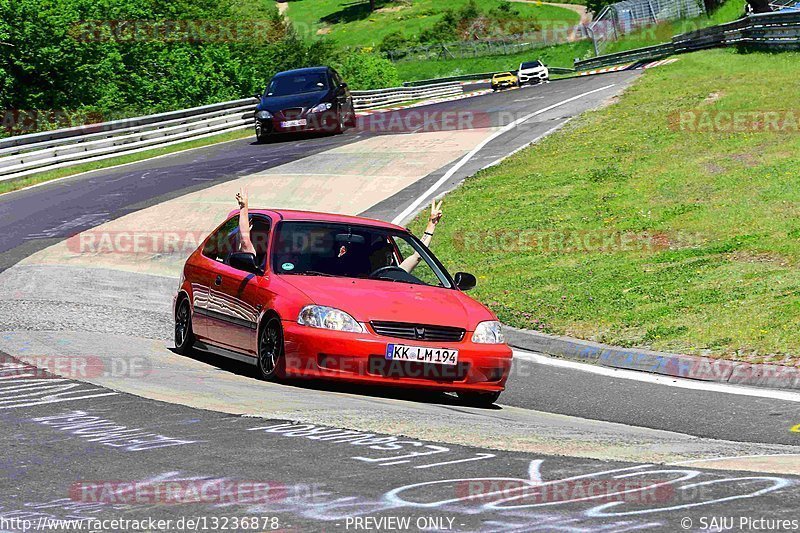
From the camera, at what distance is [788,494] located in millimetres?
5711

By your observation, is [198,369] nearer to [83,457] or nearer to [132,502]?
[83,457]

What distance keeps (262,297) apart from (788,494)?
17.6ft

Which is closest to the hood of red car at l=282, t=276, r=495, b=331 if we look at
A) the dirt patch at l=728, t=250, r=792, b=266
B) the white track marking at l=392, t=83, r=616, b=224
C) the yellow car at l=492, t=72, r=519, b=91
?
the dirt patch at l=728, t=250, r=792, b=266

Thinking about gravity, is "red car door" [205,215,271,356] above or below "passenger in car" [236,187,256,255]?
below

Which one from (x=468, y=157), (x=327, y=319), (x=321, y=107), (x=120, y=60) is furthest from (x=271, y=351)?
(x=120, y=60)

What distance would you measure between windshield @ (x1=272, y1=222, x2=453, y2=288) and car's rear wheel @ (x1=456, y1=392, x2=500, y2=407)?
3.95 ft

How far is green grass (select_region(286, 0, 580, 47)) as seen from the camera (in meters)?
120

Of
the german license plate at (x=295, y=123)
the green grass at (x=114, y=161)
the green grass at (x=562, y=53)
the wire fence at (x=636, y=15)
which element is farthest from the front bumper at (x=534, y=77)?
the german license plate at (x=295, y=123)

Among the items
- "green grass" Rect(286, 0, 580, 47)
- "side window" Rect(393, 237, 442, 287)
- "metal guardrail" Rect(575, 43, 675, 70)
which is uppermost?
"green grass" Rect(286, 0, 580, 47)

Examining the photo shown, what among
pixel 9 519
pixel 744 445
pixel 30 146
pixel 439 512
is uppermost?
pixel 30 146

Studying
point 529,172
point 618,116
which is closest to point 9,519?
point 529,172

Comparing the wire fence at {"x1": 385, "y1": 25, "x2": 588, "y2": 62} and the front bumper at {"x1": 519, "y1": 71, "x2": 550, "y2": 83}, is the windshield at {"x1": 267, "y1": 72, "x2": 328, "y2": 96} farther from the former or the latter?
the wire fence at {"x1": 385, "y1": 25, "x2": 588, "y2": 62}

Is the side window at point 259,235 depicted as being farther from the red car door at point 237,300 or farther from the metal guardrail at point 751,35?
the metal guardrail at point 751,35

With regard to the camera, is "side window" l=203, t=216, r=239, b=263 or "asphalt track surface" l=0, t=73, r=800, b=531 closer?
"asphalt track surface" l=0, t=73, r=800, b=531
